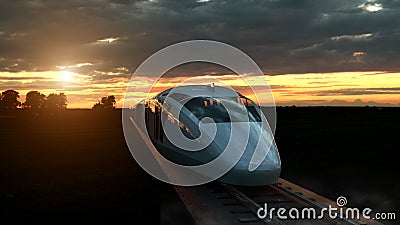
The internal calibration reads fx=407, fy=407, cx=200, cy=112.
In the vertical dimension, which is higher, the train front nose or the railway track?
the train front nose

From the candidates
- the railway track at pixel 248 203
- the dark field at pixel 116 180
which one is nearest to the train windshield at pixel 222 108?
the railway track at pixel 248 203

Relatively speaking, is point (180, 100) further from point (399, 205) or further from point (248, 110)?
point (399, 205)

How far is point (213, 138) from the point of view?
13.4 meters

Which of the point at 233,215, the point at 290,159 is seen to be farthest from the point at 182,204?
the point at 290,159

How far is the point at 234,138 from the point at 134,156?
40.0 ft

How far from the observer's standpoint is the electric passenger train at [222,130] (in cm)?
1247

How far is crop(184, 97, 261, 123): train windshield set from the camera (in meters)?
14.1

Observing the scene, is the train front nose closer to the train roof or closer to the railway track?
the railway track

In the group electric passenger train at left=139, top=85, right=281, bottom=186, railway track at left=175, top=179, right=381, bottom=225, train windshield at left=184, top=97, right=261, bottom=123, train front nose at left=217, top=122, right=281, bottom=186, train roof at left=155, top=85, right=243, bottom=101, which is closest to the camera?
railway track at left=175, top=179, right=381, bottom=225

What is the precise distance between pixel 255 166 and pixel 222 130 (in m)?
1.85

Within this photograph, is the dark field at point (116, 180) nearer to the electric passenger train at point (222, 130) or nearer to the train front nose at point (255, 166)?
the electric passenger train at point (222, 130)

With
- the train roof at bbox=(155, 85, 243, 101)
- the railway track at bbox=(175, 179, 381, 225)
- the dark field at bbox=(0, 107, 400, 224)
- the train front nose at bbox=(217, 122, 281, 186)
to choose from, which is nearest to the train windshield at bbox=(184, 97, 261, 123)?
the train roof at bbox=(155, 85, 243, 101)

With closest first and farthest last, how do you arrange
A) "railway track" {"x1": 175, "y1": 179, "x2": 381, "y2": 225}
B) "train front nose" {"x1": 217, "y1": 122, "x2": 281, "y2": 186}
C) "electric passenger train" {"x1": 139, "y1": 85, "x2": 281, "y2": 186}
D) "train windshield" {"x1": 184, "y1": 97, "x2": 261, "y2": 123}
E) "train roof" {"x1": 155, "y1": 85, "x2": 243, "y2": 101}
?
"railway track" {"x1": 175, "y1": 179, "x2": 381, "y2": 225} < "train front nose" {"x1": 217, "y1": 122, "x2": 281, "y2": 186} < "electric passenger train" {"x1": 139, "y1": 85, "x2": 281, "y2": 186} < "train windshield" {"x1": 184, "y1": 97, "x2": 261, "y2": 123} < "train roof" {"x1": 155, "y1": 85, "x2": 243, "y2": 101}

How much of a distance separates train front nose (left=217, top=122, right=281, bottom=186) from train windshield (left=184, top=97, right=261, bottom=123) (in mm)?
875
